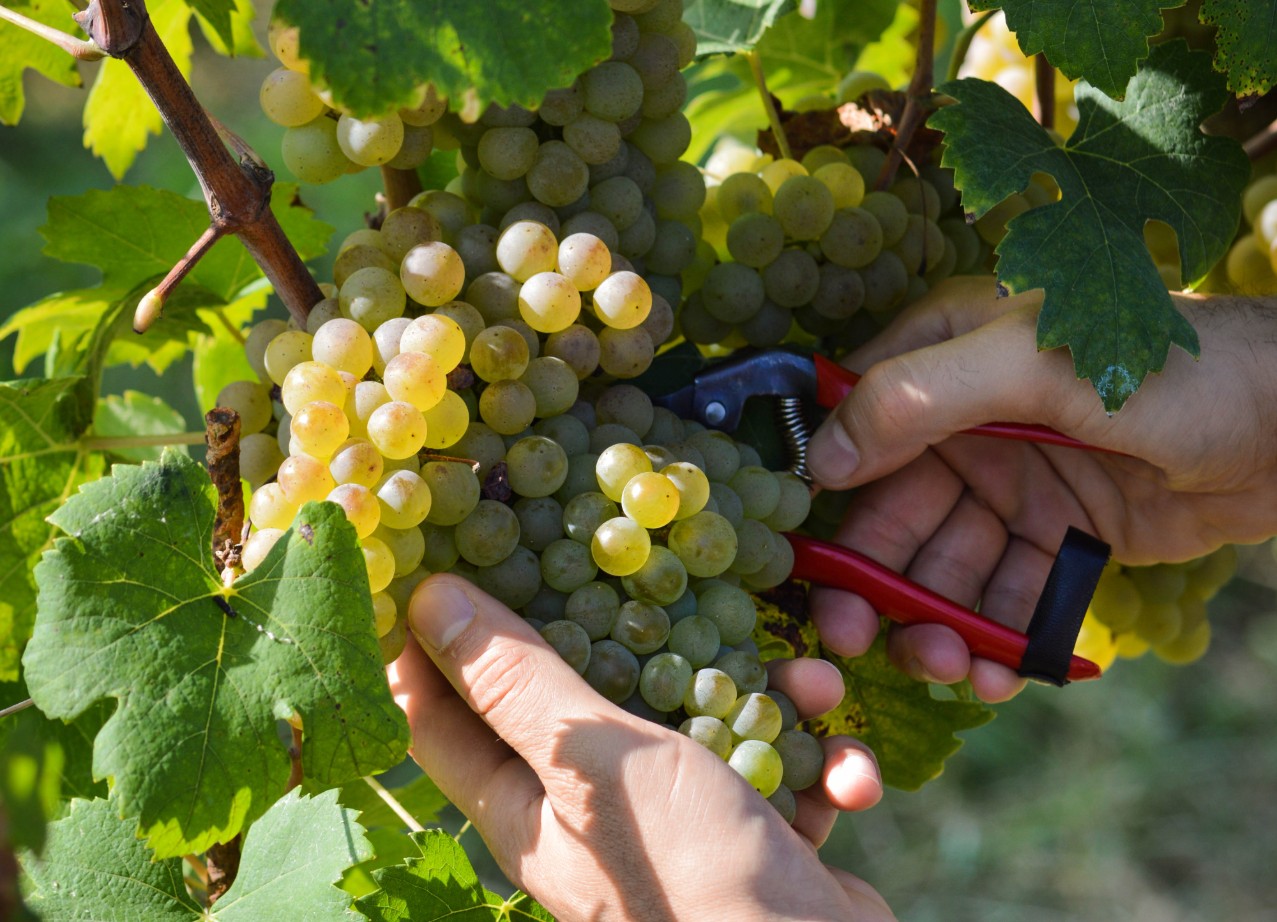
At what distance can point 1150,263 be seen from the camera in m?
0.75

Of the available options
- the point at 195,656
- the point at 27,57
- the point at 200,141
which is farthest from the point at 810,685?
the point at 27,57

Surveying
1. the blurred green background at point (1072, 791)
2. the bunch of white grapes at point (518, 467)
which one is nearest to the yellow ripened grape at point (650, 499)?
the bunch of white grapes at point (518, 467)

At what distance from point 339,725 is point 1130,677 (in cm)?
268

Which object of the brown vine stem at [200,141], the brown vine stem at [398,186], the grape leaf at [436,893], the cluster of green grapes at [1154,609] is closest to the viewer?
the brown vine stem at [200,141]

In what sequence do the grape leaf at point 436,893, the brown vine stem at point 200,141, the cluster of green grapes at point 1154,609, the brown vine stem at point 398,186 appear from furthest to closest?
the cluster of green grapes at point 1154,609
the brown vine stem at point 398,186
the grape leaf at point 436,893
the brown vine stem at point 200,141

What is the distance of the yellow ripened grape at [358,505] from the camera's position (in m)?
0.56

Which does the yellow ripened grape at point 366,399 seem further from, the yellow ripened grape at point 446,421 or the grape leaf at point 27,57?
the grape leaf at point 27,57

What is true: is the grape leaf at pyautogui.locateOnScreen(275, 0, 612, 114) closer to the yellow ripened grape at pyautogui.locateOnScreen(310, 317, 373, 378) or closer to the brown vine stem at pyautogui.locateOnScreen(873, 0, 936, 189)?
the yellow ripened grape at pyautogui.locateOnScreen(310, 317, 373, 378)

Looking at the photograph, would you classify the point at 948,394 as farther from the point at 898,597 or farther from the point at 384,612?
the point at 384,612

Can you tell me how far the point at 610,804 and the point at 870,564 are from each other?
32 cm

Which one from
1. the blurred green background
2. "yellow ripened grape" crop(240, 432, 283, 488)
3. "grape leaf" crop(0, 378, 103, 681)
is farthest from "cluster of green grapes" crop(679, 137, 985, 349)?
the blurred green background

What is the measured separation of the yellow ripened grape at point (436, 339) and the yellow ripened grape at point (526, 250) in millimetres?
67

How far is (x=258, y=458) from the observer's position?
0.68 meters

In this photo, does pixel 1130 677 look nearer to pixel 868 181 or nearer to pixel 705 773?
pixel 868 181
